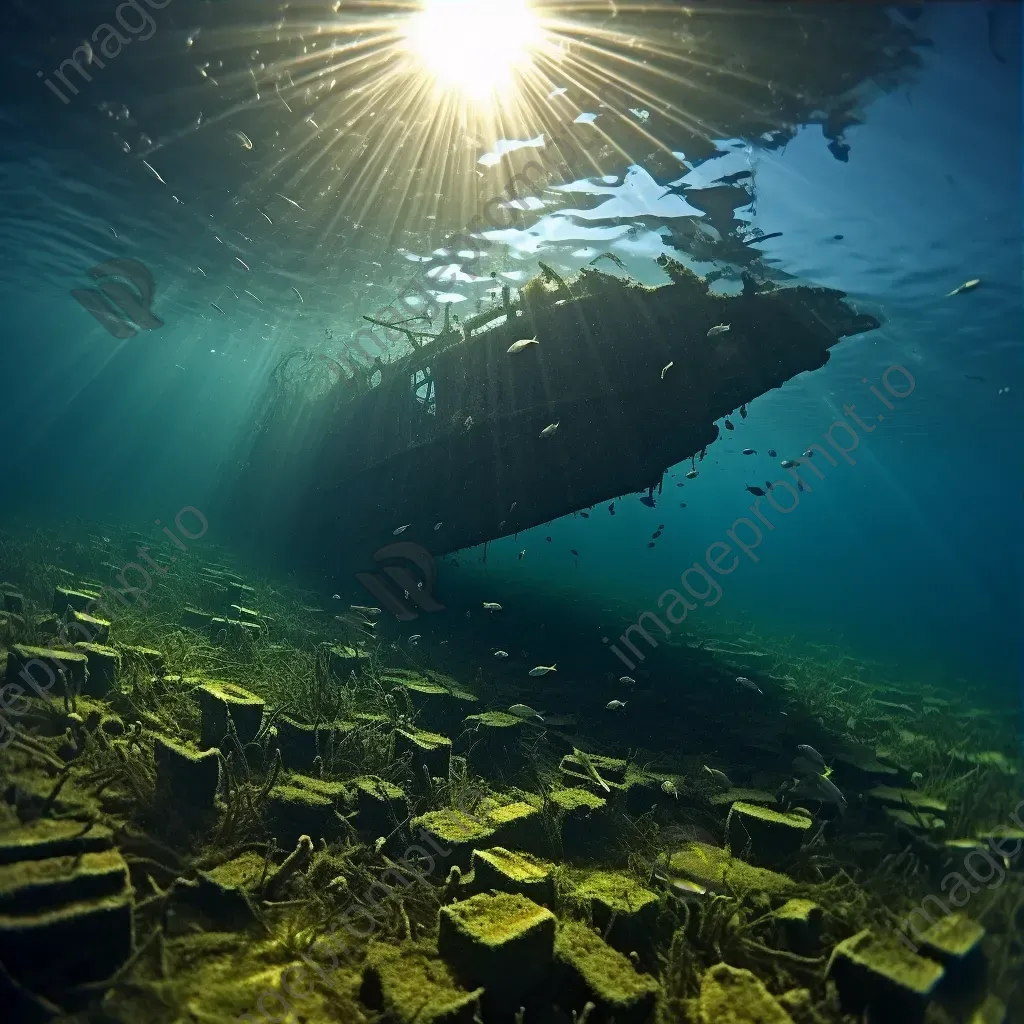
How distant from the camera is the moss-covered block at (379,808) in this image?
4.75 m

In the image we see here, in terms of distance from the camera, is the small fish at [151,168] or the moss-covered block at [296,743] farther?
the small fish at [151,168]

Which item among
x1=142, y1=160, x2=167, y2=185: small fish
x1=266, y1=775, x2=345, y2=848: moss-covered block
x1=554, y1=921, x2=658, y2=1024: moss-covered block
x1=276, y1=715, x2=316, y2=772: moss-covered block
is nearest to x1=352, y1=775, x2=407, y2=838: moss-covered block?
x1=266, y1=775, x2=345, y2=848: moss-covered block

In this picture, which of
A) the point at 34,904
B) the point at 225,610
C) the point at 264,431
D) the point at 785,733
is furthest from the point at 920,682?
the point at 264,431

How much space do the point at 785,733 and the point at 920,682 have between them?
17016mm

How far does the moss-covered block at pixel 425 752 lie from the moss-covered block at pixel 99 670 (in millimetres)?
3291

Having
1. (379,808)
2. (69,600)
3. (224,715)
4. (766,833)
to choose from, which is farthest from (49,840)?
(69,600)

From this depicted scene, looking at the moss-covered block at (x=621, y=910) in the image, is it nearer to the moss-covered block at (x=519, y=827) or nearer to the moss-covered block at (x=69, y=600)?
the moss-covered block at (x=519, y=827)

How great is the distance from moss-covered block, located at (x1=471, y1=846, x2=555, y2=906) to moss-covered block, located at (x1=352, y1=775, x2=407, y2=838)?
1.05 metres

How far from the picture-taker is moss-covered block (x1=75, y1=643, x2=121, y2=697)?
226 inches

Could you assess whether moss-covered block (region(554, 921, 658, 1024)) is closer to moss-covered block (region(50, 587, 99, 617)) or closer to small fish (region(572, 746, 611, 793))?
small fish (region(572, 746, 611, 793))

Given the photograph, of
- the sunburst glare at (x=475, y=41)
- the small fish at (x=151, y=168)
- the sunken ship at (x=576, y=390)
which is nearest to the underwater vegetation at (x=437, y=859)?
the sunken ship at (x=576, y=390)

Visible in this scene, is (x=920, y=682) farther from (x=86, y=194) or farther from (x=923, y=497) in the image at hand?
(x=923, y=497)

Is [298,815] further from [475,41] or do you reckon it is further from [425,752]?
[475,41]

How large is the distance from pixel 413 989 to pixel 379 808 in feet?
6.00
